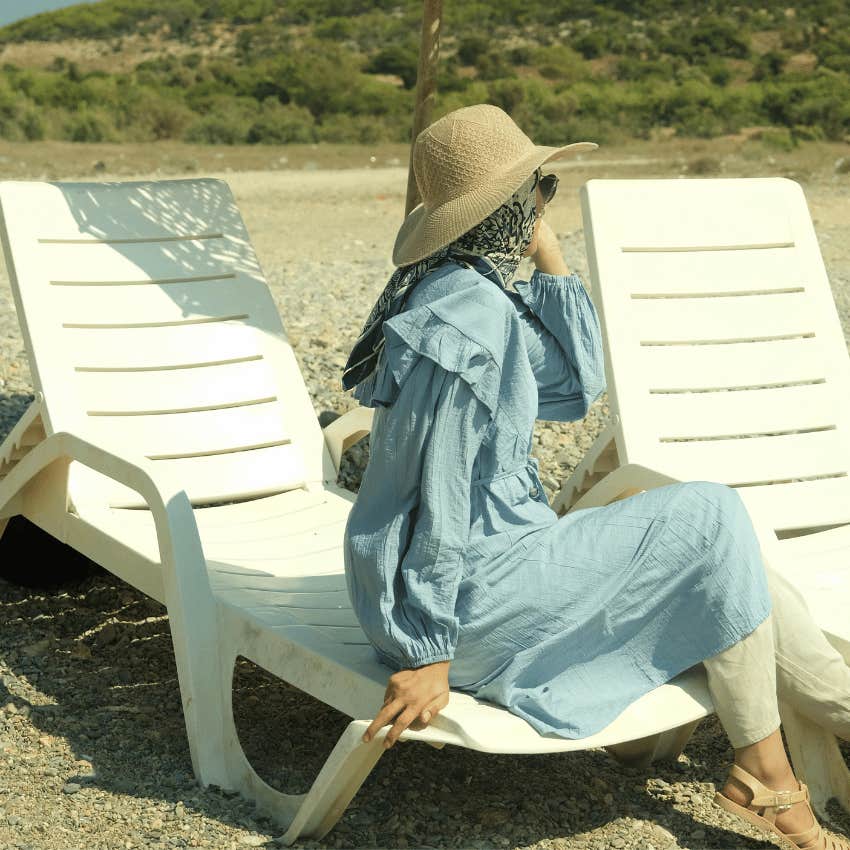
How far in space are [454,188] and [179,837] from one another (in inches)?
53.5

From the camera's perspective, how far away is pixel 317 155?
24.8 m

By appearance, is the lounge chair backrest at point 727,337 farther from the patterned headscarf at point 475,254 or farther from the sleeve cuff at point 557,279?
the patterned headscarf at point 475,254

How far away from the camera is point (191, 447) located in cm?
402

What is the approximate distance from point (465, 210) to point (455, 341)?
0.25 m

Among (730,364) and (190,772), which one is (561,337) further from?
(730,364)

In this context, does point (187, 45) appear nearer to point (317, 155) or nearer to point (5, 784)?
point (317, 155)

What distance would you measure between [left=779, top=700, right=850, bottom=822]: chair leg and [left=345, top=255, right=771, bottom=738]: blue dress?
0.41m

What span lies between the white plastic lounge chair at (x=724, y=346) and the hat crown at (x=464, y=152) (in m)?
1.52

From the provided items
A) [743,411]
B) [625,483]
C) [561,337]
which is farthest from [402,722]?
[743,411]

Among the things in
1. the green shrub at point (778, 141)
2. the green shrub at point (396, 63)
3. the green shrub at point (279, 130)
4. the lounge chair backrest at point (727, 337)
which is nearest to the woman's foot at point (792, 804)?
the lounge chair backrest at point (727, 337)

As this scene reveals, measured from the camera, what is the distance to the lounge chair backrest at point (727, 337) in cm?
390

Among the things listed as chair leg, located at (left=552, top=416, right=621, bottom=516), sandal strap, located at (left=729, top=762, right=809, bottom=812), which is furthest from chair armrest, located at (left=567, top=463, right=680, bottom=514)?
sandal strap, located at (left=729, top=762, right=809, bottom=812)

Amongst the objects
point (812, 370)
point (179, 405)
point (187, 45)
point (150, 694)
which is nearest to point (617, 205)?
point (812, 370)

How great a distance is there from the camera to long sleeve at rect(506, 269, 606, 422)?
2.65m
